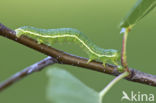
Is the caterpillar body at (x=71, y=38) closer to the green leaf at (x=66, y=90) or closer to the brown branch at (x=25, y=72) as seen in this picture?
the brown branch at (x=25, y=72)

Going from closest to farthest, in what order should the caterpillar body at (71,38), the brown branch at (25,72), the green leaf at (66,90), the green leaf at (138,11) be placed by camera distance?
the green leaf at (66,90) < the brown branch at (25,72) < the green leaf at (138,11) < the caterpillar body at (71,38)

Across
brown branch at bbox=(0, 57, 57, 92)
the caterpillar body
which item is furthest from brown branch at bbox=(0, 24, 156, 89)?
the caterpillar body

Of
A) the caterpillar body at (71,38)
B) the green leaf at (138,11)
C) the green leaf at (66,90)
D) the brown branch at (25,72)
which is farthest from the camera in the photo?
the caterpillar body at (71,38)

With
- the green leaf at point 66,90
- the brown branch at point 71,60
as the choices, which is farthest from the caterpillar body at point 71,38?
the green leaf at point 66,90

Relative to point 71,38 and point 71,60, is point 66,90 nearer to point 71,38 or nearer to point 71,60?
point 71,60

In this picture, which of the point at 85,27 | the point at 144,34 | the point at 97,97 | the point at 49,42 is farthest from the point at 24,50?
the point at 97,97

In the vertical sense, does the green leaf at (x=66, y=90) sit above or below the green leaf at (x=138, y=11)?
below

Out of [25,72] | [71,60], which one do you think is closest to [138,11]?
[71,60]
